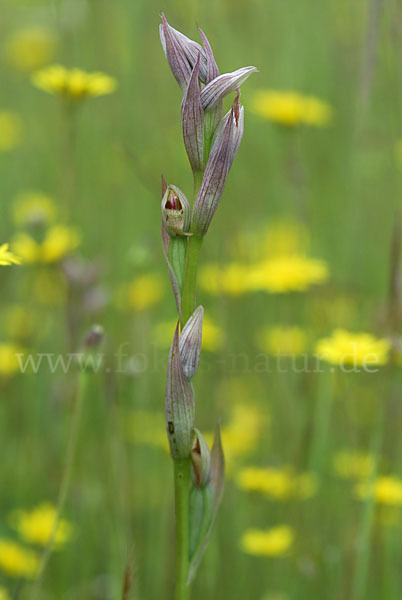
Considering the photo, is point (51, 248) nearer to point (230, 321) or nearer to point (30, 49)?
point (230, 321)

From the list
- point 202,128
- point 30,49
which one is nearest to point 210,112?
point 202,128

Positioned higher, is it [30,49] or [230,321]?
[30,49]

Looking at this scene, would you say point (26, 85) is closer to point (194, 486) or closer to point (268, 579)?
point (268, 579)

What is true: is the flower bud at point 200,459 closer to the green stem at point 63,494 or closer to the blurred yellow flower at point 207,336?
the green stem at point 63,494

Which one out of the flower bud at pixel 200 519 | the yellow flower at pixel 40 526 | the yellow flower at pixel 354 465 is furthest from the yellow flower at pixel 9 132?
the flower bud at pixel 200 519

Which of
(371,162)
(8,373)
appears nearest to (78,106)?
(8,373)

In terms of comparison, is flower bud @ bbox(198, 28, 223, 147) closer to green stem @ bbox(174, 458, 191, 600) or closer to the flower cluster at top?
the flower cluster at top
